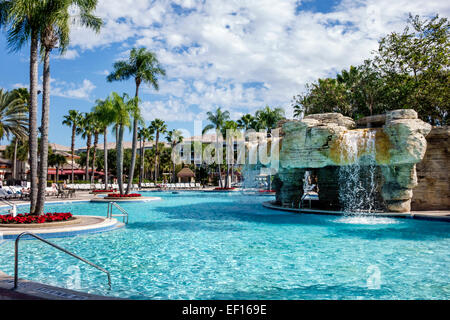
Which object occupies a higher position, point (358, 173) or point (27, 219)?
point (358, 173)

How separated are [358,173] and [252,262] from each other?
13.2m

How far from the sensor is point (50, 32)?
1216 centimetres

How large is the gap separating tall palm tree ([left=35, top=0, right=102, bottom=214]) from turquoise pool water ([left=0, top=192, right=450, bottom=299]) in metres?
3.33

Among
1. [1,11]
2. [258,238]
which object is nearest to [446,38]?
[258,238]

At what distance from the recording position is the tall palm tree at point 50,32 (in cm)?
1145

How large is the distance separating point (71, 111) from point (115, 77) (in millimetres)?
22749

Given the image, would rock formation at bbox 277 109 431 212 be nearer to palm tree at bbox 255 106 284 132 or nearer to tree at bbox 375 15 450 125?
tree at bbox 375 15 450 125

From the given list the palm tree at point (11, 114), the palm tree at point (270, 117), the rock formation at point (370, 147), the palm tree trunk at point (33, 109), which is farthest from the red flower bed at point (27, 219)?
the palm tree at point (270, 117)

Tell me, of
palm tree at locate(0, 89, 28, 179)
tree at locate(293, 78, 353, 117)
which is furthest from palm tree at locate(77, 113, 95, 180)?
tree at locate(293, 78, 353, 117)

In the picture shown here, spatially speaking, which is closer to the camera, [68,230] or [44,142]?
[68,230]

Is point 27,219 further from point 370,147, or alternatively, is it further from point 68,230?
point 370,147

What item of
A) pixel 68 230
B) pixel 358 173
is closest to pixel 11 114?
pixel 68 230

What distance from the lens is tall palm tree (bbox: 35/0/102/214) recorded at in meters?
11.4

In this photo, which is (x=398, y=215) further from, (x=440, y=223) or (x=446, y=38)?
(x=446, y=38)
